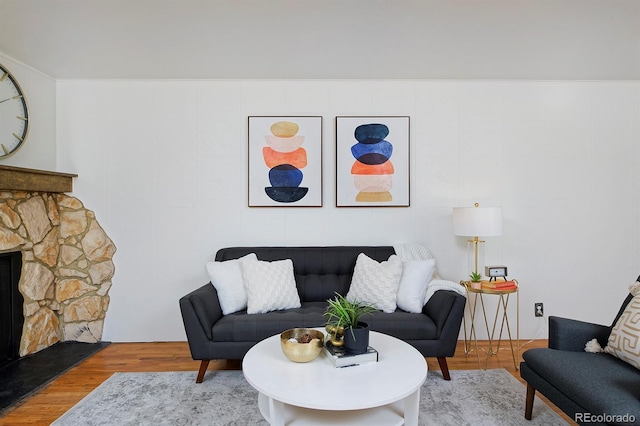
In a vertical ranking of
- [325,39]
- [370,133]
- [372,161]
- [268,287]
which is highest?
[325,39]

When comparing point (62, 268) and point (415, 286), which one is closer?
point (415, 286)

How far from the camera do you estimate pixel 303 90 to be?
319cm

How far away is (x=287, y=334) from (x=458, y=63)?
8.36ft

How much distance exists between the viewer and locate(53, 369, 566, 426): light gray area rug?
1.93 meters

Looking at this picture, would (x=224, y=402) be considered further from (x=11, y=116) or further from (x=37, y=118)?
(x=37, y=118)

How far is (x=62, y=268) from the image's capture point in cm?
309

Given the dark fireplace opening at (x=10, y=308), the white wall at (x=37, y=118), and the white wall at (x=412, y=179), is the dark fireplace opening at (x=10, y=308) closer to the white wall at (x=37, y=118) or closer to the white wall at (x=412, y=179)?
the white wall at (x=412, y=179)

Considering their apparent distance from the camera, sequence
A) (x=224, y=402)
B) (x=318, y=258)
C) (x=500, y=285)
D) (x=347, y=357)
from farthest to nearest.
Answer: (x=318, y=258) → (x=500, y=285) → (x=224, y=402) → (x=347, y=357)

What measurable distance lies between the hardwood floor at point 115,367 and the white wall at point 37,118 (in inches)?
67.7

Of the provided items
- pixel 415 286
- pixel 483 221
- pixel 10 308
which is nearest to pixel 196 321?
pixel 415 286

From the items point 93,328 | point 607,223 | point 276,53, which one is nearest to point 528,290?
point 607,223

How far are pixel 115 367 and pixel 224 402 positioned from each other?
3.61 feet

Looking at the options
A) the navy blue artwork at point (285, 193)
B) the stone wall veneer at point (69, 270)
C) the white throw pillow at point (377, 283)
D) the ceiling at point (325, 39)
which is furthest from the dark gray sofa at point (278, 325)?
the ceiling at point (325, 39)

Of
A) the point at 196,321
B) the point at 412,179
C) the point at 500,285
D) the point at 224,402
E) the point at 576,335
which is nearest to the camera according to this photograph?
the point at 576,335
